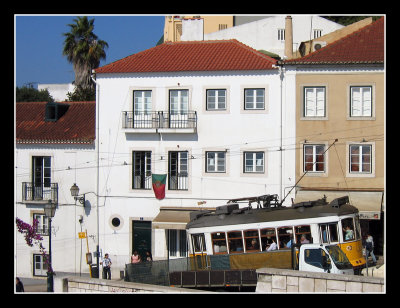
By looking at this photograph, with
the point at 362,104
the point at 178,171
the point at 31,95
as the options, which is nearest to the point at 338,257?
the point at 362,104

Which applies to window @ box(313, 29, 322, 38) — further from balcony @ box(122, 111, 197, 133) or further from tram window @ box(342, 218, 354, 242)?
tram window @ box(342, 218, 354, 242)

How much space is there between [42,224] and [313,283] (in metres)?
17.6

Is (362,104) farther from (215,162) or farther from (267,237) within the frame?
(267,237)

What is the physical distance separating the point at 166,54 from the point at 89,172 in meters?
6.38

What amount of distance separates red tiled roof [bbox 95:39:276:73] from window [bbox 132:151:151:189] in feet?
12.1

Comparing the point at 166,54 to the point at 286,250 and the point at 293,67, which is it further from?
the point at 286,250

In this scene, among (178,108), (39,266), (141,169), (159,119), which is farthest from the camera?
(39,266)

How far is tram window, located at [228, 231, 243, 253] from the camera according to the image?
2256cm

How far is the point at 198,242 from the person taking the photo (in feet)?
76.4

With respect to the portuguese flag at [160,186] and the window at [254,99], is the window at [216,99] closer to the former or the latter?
the window at [254,99]

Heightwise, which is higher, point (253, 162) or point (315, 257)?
point (253, 162)

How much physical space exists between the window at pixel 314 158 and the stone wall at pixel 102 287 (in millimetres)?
11133

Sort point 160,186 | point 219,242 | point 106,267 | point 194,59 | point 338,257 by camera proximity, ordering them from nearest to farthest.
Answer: point 338,257
point 219,242
point 106,267
point 160,186
point 194,59
